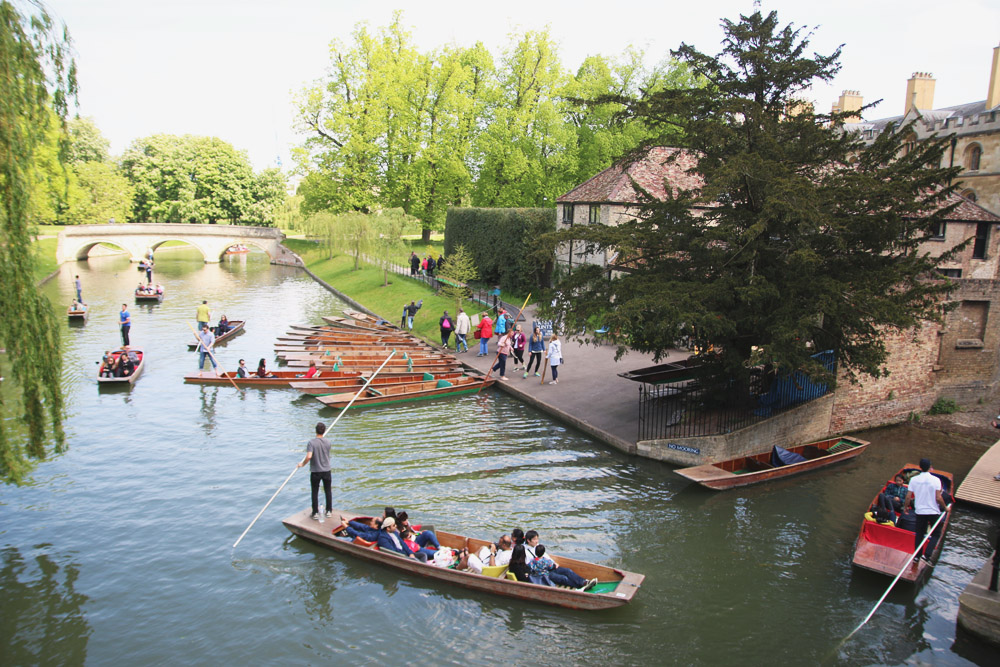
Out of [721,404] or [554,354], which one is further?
[554,354]

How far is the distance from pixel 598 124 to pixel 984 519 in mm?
33664

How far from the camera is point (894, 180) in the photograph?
13.8 meters

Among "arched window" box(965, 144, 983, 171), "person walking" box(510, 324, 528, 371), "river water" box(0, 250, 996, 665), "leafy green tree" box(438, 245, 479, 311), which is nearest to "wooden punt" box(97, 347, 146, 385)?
"river water" box(0, 250, 996, 665)

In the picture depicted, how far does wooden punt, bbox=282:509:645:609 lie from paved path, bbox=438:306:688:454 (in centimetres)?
601

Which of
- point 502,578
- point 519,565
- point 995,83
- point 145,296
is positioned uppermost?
point 995,83

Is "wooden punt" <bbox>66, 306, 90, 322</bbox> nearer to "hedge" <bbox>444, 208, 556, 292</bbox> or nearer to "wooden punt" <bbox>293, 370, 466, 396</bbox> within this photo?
"wooden punt" <bbox>293, 370, 466, 396</bbox>

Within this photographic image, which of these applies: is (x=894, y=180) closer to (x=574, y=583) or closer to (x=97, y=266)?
(x=574, y=583)

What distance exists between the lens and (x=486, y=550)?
10.4 m

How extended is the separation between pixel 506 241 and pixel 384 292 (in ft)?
27.1

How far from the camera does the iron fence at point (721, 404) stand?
15797 millimetres

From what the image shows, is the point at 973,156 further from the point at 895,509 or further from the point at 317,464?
the point at 317,464

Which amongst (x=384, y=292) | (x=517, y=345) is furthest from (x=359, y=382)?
(x=384, y=292)

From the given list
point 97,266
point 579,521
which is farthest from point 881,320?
point 97,266

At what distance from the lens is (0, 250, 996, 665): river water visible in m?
8.99
